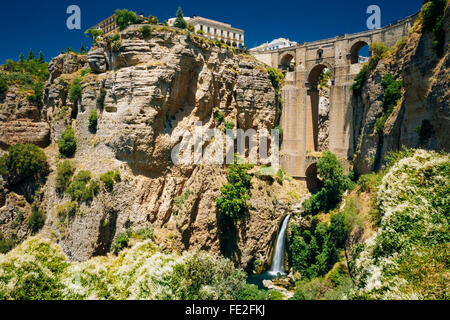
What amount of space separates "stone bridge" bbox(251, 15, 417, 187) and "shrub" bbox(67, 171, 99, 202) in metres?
18.8

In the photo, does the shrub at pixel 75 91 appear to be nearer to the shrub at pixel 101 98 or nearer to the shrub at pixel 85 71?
the shrub at pixel 85 71

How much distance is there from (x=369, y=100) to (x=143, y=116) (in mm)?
18361

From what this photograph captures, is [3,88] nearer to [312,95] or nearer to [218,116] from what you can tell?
[218,116]

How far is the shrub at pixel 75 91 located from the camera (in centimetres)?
3080

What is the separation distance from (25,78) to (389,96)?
33316 millimetres

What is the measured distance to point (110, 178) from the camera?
26.5 metres

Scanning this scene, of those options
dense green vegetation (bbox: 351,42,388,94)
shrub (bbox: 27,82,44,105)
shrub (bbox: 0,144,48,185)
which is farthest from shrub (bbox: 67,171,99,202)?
dense green vegetation (bbox: 351,42,388,94)

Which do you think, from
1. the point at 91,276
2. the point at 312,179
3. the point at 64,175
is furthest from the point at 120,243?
the point at 312,179

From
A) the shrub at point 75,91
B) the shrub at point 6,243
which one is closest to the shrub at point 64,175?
the shrub at point 6,243

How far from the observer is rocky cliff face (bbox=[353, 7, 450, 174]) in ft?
59.9

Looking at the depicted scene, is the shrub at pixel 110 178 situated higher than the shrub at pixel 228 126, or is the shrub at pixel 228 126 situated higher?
the shrub at pixel 228 126

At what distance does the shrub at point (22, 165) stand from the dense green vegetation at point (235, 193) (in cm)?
1576

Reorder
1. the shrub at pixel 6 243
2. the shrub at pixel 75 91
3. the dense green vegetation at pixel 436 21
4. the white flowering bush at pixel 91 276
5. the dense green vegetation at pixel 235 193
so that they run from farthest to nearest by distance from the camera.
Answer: the shrub at pixel 75 91, the dense green vegetation at pixel 235 193, the shrub at pixel 6 243, the dense green vegetation at pixel 436 21, the white flowering bush at pixel 91 276
